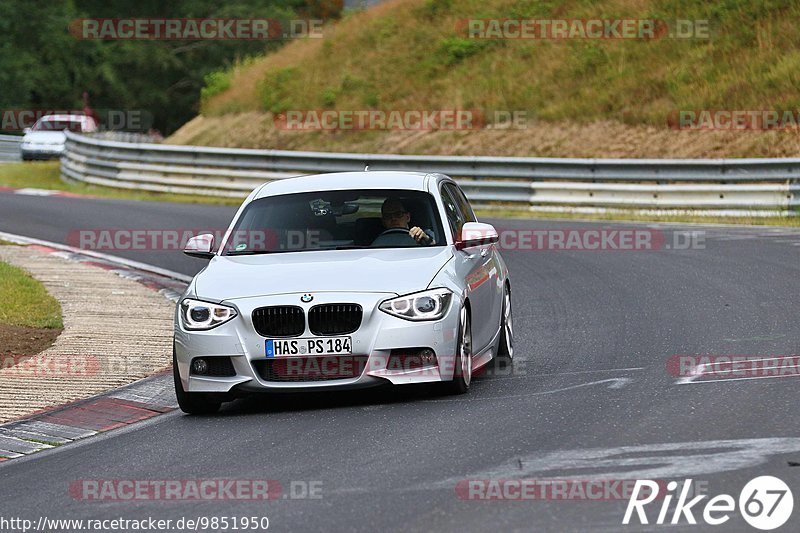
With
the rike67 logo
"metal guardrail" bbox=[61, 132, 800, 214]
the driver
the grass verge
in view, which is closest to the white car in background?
"metal guardrail" bbox=[61, 132, 800, 214]

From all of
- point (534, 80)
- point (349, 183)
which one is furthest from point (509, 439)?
point (534, 80)

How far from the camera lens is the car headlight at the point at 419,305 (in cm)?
898

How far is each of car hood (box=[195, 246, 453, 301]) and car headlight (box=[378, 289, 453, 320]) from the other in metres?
0.06

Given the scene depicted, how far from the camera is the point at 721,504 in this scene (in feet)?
20.2

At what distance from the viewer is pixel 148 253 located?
63.9 ft

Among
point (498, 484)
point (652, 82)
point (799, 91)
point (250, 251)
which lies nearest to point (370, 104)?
point (652, 82)

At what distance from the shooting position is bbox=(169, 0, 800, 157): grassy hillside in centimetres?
3050

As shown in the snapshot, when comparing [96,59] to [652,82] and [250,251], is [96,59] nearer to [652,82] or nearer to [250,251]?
[652,82]

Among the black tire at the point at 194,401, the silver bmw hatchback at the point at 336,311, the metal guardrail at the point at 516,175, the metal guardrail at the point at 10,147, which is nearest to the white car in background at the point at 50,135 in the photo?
the metal guardrail at the point at 10,147

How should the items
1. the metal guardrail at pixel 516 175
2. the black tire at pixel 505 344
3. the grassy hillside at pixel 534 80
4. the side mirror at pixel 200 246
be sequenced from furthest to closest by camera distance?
the grassy hillside at pixel 534 80 < the metal guardrail at pixel 516 175 < the black tire at pixel 505 344 < the side mirror at pixel 200 246

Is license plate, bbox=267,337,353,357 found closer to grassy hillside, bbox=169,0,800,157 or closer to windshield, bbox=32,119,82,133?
grassy hillside, bbox=169,0,800,157

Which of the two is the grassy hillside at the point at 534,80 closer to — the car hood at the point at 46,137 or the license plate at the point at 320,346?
the car hood at the point at 46,137

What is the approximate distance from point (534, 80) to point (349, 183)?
2463 centimetres

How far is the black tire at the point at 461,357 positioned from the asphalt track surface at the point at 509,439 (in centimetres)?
10
